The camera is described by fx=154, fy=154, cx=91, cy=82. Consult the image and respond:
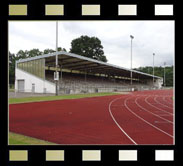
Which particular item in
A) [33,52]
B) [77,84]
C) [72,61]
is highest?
[33,52]

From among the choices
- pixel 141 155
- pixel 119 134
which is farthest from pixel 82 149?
pixel 119 134

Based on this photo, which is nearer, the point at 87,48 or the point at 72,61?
the point at 72,61

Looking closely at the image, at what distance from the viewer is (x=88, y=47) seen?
7112cm

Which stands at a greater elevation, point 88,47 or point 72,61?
point 88,47

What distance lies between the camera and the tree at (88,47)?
232 ft

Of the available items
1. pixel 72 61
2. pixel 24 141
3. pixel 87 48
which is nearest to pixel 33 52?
pixel 87 48

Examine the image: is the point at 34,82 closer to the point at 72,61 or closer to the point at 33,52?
the point at 72,61

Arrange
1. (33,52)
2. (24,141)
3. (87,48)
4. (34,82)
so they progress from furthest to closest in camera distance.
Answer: (87,48), (33,52), (34,82), (24,141)

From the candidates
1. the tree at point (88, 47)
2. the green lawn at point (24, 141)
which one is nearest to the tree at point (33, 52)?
the tree at point (88, 47)

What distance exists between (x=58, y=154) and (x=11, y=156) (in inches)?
27.9

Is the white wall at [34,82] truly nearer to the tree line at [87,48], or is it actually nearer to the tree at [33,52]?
the tree at [33,52]
